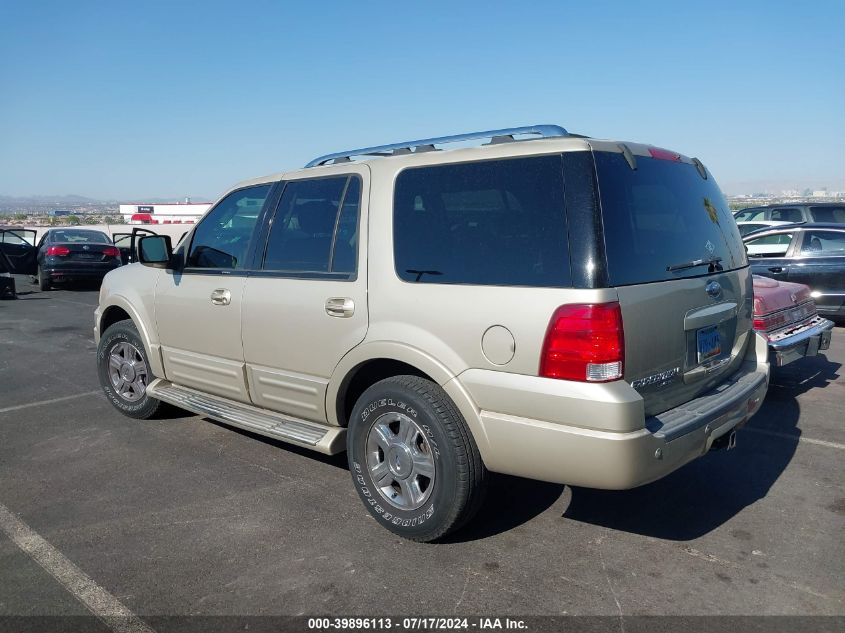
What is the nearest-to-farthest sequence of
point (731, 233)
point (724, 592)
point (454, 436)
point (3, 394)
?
point (724, 592)
point (454, 436)
point (731, 233)
point (3, 394)

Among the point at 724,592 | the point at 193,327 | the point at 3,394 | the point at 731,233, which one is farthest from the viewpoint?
the point at 3,394

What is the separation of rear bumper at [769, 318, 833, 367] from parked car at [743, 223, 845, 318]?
3.60m

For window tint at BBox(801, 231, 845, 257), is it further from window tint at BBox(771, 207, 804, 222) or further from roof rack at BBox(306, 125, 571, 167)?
roof rack at BBox(306, 125, 571, 167)

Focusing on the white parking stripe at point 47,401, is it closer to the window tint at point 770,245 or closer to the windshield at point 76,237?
the window tint at point 770,245

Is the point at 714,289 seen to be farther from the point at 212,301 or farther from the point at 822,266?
the point at 822,266

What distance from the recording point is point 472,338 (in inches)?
128

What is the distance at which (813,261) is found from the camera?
10000 mm

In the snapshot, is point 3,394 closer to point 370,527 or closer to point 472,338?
point 370,527

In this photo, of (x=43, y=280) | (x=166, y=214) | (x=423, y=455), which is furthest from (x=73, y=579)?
(x=166, y=214)

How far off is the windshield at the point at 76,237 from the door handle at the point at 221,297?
1312 centimetres

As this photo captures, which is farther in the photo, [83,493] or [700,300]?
A: [83,493]

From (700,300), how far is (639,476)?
104cm

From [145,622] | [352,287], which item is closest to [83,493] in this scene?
[145,622]

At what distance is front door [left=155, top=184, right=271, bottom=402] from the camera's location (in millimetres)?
4547
